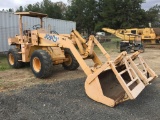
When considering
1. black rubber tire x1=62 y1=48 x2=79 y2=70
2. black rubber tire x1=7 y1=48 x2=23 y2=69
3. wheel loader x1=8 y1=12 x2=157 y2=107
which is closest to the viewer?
wheel loader x1=8 y1=12 x2=157 y2=107

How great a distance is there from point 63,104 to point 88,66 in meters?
1.14

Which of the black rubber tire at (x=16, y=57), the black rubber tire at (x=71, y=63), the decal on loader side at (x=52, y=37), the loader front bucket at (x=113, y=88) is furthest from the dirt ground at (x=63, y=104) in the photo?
the black rubber tire at (x=16, y=57)

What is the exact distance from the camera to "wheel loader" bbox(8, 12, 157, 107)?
455cm

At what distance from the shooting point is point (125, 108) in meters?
4.38

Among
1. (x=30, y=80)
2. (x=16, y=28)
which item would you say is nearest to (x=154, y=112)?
(x=30, y=80)

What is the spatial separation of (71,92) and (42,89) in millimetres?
782

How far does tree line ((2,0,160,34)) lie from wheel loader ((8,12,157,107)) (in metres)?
28.5

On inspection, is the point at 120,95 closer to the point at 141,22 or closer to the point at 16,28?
the point at 16,28

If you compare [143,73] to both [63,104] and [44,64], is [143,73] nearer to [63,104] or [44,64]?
[63,104]

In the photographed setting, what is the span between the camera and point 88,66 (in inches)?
204

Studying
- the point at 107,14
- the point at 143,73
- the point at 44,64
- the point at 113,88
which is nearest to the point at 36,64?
the point at 44,64

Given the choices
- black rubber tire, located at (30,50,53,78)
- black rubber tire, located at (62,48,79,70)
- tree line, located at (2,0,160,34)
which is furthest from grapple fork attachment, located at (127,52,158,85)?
tree line, located at (2,0,160,34)

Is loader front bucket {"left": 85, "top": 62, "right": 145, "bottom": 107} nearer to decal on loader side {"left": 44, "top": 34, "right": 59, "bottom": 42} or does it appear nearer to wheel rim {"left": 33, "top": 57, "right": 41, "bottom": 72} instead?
decal on loader side {"left": 44, "top": 34, "right": 59, "bottom": 42}

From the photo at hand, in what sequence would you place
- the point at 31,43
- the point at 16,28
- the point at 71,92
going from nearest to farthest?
the point at 71,92
the point at 31,43
the point at 16,28
